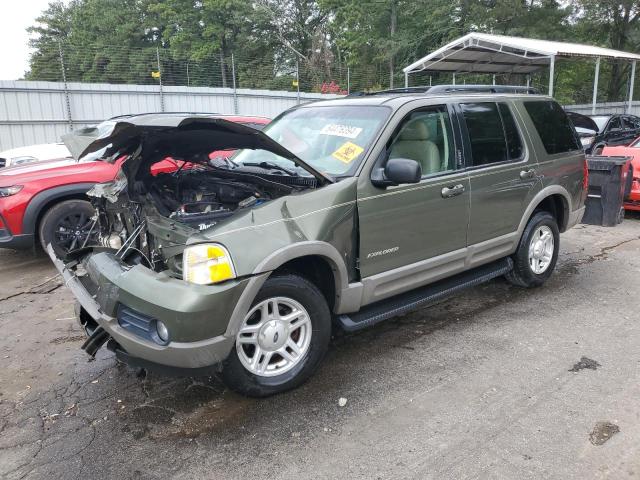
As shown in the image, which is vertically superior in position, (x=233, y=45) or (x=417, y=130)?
(x=233, y=45)

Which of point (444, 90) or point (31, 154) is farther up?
point (444, 90)

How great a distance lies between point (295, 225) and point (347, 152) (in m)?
0.85

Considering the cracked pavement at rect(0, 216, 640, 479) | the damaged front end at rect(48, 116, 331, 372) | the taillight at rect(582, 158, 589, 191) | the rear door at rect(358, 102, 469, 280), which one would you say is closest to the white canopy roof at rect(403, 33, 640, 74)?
the taillight at rect(582, 158, 589, 191)

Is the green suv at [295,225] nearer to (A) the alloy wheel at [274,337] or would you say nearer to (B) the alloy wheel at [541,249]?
(A) the alloy wheel at [274,337]

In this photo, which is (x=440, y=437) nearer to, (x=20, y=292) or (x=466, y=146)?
(x=466, y=146)

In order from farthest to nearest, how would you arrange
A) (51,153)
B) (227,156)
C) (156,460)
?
(51,153) → (227,156) → (156,460)

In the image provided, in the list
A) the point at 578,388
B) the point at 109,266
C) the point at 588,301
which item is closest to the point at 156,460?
the point at 109,266

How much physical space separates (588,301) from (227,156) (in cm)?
364

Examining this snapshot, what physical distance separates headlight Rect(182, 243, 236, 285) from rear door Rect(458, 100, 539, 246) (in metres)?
2.25

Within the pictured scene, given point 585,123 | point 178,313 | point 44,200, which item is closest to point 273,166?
point 178,313

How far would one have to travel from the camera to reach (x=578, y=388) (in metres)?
3.31

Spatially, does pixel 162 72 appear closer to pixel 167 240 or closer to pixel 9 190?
pixel 9 190

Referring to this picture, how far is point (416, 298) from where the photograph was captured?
3887mm

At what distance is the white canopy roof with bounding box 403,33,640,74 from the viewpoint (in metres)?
14.7
